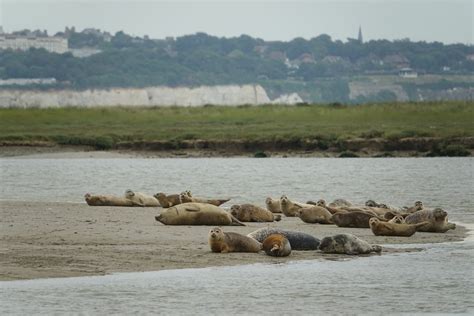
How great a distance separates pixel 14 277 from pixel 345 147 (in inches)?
1209

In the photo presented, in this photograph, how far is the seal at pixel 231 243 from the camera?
611 inches

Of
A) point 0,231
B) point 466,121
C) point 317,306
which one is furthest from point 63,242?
point 466,121

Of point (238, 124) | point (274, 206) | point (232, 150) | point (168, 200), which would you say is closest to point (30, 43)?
point (238, 124)

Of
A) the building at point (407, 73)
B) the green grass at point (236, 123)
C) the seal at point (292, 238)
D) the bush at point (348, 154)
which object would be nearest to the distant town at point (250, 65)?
the building at point (407, 73)

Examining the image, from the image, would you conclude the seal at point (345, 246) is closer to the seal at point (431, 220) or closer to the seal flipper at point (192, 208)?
the seal at point (431, 220)

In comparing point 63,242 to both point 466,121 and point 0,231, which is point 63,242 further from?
point 466,121

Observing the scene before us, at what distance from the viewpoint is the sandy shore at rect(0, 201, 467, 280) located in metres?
14.4

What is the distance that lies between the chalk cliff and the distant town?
2.59 m

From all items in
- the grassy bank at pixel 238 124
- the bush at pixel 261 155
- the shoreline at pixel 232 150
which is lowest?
the bush at pixel 261 155

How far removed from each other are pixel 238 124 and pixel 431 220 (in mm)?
33828

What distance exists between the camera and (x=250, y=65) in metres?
130

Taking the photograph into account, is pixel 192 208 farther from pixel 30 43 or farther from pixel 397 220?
pixel 30 43

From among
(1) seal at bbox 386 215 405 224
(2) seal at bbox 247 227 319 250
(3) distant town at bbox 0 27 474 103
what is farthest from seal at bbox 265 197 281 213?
(3) distant town at bbox 0 27 474 103

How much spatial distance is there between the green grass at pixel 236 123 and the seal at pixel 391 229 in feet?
85.8
